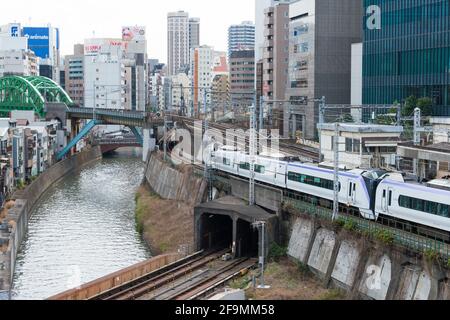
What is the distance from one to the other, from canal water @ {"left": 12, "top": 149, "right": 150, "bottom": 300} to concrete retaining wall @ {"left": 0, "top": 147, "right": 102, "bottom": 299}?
399mm

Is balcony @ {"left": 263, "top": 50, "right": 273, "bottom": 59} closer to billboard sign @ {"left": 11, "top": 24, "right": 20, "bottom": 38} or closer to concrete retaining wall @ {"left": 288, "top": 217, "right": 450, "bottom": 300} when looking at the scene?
concrete retaining wall @ {"left": 288, "top": 217, "right": 450, "bottom": 300}

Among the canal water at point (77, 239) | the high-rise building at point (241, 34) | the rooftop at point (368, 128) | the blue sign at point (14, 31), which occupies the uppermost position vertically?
the high-rise building at point (241, 34)

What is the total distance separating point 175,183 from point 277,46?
24522 mm

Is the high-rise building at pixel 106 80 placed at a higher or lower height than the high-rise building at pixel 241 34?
lower

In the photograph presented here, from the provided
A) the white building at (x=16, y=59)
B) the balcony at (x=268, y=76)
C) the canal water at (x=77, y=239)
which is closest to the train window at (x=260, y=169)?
the canal water at (x=77, y=239)

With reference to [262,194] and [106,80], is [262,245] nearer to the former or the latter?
[262,194]

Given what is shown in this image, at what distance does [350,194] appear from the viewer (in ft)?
59.0

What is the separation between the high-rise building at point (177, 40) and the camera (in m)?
170

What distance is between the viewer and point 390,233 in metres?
15.2

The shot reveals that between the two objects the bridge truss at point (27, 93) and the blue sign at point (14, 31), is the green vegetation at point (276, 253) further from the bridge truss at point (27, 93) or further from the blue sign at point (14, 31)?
the blue sign at point (14, 31)

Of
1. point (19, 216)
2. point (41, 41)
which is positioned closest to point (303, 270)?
point (19, 216)

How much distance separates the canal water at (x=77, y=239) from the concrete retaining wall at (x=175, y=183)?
1637 millimetres

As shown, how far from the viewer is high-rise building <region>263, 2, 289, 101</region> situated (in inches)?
2095
